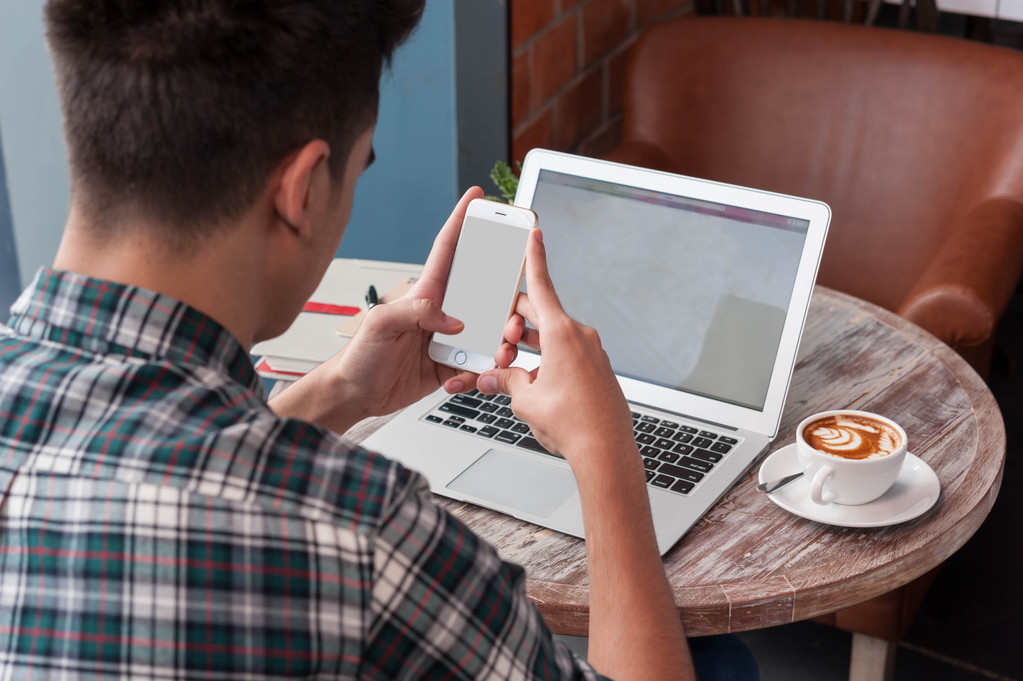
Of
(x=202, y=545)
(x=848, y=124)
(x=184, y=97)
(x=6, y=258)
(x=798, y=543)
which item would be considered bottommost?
(x=6, y=258)

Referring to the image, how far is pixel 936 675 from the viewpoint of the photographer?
1769 mm

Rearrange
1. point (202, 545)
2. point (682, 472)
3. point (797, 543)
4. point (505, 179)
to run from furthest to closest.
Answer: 1. point (505, 179)
2. point (682, 472)
3. point (797, 543)
4. point (202, 545)

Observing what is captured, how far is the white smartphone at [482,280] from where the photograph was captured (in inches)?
43.5

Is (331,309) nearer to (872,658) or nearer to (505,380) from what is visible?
(505,380)

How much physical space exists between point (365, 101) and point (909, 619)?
1280 millimetres

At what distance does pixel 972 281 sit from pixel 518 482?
1.10m

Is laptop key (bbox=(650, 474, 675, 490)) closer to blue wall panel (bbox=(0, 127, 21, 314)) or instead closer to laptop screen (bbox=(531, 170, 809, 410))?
laptop screen (bbox=(531, 170, 809, 410))

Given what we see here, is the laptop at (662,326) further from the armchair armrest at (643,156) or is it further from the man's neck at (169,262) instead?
the armchair armrest at (643,156)

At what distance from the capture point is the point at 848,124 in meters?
2.19

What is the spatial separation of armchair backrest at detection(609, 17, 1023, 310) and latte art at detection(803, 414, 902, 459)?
1143mm

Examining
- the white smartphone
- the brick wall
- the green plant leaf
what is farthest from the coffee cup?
the brick wall

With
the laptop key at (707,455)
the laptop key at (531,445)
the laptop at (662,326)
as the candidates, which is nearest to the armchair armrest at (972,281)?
the laptop at (662,326)

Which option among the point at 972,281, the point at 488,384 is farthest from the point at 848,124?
the point at 488,384

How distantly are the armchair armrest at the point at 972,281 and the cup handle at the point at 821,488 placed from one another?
2.90 ft
